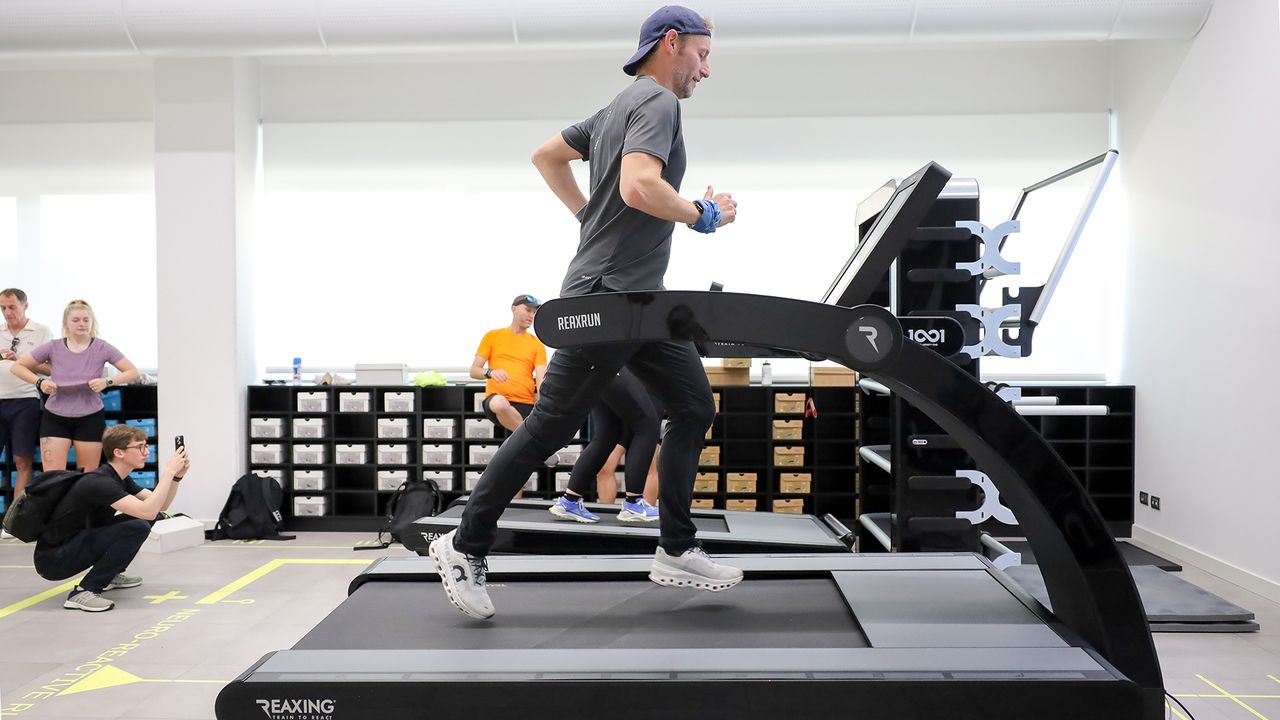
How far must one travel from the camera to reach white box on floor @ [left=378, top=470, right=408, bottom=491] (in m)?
5.82

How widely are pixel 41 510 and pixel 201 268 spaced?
2446mm

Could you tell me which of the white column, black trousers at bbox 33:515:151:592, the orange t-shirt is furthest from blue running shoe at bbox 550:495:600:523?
the white column

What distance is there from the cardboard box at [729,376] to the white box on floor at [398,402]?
6.69ft

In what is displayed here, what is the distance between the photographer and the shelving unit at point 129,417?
5.97 m

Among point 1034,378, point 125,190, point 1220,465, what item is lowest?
point 1220,465

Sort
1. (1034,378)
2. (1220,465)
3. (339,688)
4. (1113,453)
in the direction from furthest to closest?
(1034,378) < (1113,453) < (1220,465) < (339,688)

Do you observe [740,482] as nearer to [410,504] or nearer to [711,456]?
[711,456]

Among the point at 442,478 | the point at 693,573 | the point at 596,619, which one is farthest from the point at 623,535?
the point at 442,478

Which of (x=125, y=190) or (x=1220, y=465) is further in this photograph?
(x=125, y=190)

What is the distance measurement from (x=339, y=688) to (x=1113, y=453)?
5.39m

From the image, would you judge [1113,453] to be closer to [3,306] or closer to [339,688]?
[339,688]

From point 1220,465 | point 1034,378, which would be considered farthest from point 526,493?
point 1220,465

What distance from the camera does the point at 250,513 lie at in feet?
18.3

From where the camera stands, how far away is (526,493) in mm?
5797
